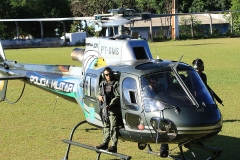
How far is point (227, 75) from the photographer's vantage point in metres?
19.3

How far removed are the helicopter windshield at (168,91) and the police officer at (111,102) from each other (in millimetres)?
587

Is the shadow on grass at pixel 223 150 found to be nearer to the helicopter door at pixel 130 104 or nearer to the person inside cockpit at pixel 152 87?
the helicopter door at pixel 130 104

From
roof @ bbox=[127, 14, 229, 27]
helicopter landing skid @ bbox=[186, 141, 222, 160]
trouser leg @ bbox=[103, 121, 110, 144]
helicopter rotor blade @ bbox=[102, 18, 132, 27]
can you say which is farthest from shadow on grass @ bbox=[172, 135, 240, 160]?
roof @ bbox=[127, 14, 229, 27]

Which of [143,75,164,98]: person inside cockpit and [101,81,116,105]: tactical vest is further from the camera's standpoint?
[101,81,116,105]: tactical vest

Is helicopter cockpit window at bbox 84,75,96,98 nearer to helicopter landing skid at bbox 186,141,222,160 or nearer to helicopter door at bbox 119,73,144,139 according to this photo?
helicopter door at bbox 119,73,144,139

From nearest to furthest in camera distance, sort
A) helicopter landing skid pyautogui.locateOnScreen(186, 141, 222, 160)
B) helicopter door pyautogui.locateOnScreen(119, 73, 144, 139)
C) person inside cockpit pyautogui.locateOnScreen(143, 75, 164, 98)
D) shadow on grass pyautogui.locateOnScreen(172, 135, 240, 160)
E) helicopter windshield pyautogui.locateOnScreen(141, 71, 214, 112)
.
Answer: helicopter windshield pyautogui.locateOnScreen(141, 71, 214, 112), person inside cockpit pyautogui.locateOnScreen(143, 75, 164, 98), helicopter door pyautogui.locateOnScreen(119, 73, 144, 139), helicopter landing skid pyautogui.locateOnScreen(186, 141, 222, 160), shadow on grass pyautogui.locateOnScreen(172, 135, 240, 160)

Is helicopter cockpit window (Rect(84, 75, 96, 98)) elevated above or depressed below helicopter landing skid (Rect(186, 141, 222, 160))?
above

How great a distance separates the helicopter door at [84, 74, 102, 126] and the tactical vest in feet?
1.42

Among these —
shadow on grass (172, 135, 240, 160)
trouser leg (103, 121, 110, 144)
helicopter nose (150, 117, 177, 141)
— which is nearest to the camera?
helicopter nose (150, 117, 177, 141)

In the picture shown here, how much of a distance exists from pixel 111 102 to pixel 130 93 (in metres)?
0.37

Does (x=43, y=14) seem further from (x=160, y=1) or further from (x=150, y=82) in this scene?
(x=150, y=82)

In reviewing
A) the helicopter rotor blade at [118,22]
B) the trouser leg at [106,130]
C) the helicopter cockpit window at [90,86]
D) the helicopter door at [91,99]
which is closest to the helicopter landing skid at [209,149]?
the trouser leg at [106,130]

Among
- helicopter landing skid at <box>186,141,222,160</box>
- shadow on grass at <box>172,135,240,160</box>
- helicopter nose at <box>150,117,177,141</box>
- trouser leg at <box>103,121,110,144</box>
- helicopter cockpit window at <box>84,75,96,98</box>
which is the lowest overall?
shadow on grass at <box>172,135,240,160</box>

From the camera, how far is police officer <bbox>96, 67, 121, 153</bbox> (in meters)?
7.20
